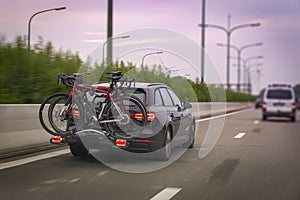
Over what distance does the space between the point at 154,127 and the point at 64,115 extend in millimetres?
1623

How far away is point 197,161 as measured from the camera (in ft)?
31.2

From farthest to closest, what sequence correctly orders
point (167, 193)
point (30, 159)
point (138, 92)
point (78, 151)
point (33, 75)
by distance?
point (33, 75), point (78, 151), point (30, 159), point (138, 92), point (167, 193)

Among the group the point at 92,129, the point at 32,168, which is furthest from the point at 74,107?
the point at 32,168

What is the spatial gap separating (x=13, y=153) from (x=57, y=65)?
19.4ft

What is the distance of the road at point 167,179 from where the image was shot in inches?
249

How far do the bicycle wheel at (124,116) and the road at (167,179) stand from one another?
0.74 metres

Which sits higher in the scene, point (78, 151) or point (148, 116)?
point (148, 116)

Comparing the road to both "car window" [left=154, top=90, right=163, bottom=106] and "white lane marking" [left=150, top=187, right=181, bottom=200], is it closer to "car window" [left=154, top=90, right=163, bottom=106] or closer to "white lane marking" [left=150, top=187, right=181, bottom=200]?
"white lane marking" [left=150, top=187, right=181, bottom=200]

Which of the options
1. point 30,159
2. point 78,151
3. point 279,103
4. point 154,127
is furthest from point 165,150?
point 279,103

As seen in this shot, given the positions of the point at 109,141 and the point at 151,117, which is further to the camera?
the point at 151,117

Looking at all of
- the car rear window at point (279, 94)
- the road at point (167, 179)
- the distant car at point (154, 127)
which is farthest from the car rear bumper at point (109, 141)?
the car rear window at point (279, 94)

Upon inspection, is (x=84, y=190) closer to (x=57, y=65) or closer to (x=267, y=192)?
(x=267, y=192)

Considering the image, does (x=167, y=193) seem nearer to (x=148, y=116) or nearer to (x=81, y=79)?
(x=148, y=116)

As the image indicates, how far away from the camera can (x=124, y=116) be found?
28.0 ft
